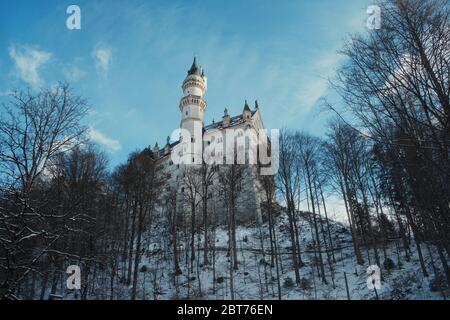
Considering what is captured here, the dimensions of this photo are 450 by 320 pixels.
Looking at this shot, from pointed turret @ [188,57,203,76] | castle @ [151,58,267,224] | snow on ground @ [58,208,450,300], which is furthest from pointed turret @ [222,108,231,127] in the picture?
snow on ground @ [58,208,450,300]

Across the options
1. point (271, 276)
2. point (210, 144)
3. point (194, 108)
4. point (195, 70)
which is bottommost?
point (271, 276)

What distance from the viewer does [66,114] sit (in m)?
10.1

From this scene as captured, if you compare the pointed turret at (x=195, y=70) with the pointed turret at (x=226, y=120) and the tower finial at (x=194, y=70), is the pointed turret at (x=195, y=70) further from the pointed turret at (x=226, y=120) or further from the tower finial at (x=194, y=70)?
the pointed turret at (x=226, y=120)

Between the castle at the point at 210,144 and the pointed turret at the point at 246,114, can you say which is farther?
the pointed turret at the point at 246,114

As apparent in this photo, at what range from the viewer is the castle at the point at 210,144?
42.3 m

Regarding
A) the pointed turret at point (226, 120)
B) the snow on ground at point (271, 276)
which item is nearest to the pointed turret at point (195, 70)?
the pointed turret at point (226, 120)

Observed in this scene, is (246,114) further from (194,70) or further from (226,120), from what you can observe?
(194,70)

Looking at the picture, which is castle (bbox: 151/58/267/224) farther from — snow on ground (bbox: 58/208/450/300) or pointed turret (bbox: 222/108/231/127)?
snow on ground (bbox: 58/208/450/300)

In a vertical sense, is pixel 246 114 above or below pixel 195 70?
below

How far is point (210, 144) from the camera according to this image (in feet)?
175

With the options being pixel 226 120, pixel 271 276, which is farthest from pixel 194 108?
pixel 271 276
